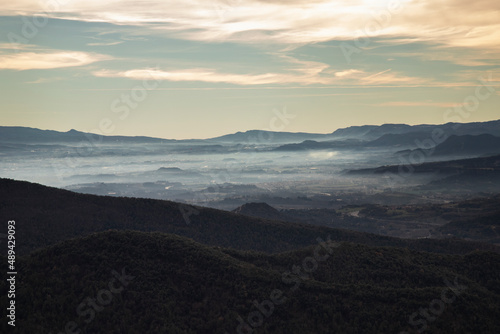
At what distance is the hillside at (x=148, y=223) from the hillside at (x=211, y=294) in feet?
59.1

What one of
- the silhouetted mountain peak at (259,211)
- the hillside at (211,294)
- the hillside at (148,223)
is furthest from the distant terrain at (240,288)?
the silhouetted mountain peak at (259,211)

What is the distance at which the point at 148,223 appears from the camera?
61031 mm

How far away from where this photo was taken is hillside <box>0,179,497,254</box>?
5397 cm

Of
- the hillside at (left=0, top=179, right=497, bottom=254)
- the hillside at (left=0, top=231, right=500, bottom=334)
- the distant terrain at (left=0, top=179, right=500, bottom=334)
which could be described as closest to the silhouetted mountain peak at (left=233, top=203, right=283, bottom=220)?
the hillside at (left=0, top=179, right=497, bottom=254)

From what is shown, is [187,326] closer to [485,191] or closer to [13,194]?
[13,194]

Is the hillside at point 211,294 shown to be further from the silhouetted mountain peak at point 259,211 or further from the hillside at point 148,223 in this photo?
the silhouetted mountain peak at point 259,211

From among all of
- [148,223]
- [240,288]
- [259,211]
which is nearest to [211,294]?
[240,288]

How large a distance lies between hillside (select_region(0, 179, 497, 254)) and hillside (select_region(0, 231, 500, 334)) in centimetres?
1802

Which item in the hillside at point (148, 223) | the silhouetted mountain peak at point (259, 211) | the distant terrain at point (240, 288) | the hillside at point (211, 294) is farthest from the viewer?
the silhouetted mountain peak at point (259, 211)

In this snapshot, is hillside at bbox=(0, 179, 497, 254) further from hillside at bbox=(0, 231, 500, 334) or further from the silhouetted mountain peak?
the silhouetted mountain peak

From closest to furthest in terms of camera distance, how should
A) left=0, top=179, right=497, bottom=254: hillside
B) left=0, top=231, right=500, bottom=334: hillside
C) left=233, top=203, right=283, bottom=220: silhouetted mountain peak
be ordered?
left=0, top=231, right=500, bottom=334: hillside → left=0, top=179, right=497, bottom=254: hillside → left=233, top=203, right=283, bottom=220: silhouetted mountain peak

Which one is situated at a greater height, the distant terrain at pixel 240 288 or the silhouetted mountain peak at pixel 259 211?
the distant terrain at pixel 240 288

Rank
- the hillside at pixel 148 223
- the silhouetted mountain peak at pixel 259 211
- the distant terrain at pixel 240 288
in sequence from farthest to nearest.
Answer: the silhouetted mountain peak at pixel 259 211, the hillside at pixel 148 223, the distant terrain at pixel 240 288

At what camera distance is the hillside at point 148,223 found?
53969 millimetres
